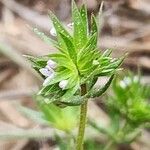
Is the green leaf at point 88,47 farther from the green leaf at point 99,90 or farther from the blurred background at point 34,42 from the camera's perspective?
the blurred background at point 34,42

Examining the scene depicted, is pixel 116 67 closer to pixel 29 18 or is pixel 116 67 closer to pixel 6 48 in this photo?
pixel 6 48

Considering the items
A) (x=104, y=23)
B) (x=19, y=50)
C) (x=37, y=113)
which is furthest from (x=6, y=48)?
(x=37, y=113)

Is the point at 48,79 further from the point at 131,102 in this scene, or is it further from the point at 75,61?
the point at 131,102

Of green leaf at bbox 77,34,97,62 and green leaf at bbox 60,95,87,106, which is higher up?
green leaf at bbox 77,34,97,62

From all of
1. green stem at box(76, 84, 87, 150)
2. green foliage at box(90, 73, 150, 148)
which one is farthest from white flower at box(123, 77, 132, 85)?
green stem at box(76, 84, 87, 150)

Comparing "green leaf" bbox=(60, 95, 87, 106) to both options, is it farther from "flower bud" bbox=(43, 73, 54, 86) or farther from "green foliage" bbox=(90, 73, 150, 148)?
"green foliage" bbox=(90, 73, 150, 148)

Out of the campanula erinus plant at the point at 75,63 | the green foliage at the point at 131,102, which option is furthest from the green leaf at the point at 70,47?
the green foliage at the point at 131,102
